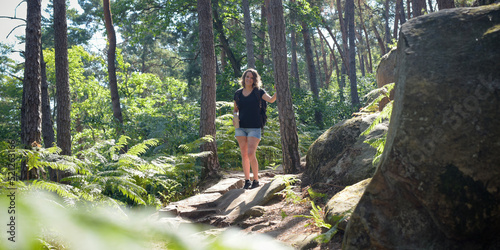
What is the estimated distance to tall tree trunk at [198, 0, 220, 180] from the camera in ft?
29.0

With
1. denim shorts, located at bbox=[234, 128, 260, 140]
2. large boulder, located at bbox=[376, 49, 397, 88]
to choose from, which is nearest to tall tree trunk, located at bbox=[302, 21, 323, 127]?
large boulder, located at bbox=[376, 49, 397, 88]

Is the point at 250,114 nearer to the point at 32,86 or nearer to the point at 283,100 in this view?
the point at 283,100

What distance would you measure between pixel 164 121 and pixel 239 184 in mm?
5301

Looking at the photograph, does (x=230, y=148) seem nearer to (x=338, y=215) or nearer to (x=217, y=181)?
(x=217, y=181)

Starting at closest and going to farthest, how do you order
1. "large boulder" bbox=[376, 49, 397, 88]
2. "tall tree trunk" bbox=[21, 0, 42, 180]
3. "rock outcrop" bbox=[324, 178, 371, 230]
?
1. "rock outcrop" bbox=[324, 178, 371, 230]
2. "tall tree trunk" bbox=[21, 0, 42, 180]
3. "large boulder" bbox=[376, 49, 397, 88]

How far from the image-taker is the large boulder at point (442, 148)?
2662 millimetres

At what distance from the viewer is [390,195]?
3062 millimetres

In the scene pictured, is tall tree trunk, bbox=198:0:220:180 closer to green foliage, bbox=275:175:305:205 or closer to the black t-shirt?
the black t-shirt

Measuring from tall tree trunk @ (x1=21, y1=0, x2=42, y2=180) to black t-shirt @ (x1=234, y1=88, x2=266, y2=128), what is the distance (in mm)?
3685

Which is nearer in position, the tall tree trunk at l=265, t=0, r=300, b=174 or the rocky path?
the rocky path

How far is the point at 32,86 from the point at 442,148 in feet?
23.0

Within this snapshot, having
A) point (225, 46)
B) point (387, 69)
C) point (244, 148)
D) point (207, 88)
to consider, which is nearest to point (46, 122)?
point (207, 88)

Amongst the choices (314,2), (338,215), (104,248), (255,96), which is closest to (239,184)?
(255,96)

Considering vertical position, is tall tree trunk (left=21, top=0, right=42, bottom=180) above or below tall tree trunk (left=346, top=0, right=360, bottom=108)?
below
